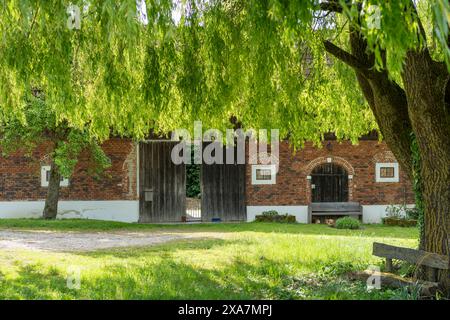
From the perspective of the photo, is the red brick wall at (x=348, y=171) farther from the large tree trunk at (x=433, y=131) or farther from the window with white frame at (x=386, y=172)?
the large tree trunk at (x=433, y=131)

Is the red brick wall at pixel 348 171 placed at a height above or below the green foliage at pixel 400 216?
above

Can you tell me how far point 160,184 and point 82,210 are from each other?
108 inches

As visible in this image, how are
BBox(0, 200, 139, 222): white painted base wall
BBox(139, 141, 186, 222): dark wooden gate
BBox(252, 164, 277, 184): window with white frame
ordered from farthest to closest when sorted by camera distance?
BBox(252, 164, 277, 184): window with white frame, BBox(139, 141, 186, 222): dark wooden gate, BBox(0, 200, 139, 222): white painted base wall

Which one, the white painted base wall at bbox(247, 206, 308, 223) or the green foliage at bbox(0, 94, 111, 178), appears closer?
the green foliage at bbox(0, 94, 111, 178)

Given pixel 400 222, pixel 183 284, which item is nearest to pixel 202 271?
pixel 183 284

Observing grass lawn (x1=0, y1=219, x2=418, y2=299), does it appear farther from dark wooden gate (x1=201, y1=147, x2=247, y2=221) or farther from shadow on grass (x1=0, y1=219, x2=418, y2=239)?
dark wooden gate (x1=201, y1=147, x2=247, y2=221)

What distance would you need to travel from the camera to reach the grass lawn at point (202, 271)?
6.16 m

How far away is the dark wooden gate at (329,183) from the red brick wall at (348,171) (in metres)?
0.26

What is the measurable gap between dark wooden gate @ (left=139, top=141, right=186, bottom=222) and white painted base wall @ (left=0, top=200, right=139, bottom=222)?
47 cm

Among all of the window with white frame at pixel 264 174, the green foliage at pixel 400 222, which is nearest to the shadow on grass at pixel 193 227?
the green foliage at pixel 400 222

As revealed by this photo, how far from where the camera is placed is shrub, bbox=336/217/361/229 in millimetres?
16859

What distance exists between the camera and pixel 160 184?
18359 millimetres

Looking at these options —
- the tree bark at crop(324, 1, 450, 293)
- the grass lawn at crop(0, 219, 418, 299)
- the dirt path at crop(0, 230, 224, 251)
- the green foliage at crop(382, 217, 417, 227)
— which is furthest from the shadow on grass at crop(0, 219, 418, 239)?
the tree bark at crop(324, 1, 450, 293)
